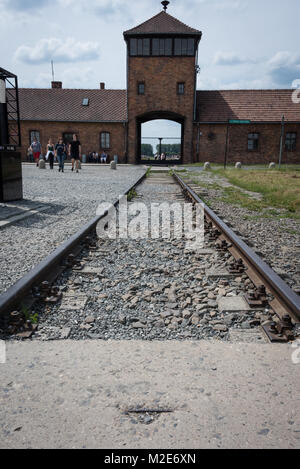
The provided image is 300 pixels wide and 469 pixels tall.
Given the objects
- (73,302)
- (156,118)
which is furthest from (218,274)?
(156,118)

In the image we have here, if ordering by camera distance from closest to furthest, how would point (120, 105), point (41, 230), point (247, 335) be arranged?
point (247, 335) < point (41, 230) < point (120, 105)

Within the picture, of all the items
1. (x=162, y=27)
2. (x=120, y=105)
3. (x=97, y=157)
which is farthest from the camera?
(x=120, y=105)

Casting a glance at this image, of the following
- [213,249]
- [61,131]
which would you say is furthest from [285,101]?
[213,249]

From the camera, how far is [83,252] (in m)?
4.32

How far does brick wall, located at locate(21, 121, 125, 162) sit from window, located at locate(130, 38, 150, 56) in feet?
20.4

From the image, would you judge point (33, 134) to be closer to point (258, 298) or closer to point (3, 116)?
point (3, 116)

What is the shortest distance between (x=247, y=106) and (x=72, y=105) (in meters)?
16.9

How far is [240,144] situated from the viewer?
3331 centimetres

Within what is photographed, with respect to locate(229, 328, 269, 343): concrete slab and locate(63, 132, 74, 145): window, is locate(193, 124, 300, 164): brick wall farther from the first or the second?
locate(229, 328, 269, 343): concrete slab

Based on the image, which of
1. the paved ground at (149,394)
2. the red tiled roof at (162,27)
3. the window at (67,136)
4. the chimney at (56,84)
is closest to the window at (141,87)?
the red tiled roof at (162,27)

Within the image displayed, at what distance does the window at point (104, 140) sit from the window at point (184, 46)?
9.35 m

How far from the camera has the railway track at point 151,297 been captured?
2.46m

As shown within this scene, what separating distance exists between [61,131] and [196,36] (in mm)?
14746

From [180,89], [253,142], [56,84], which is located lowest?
[253,142]
